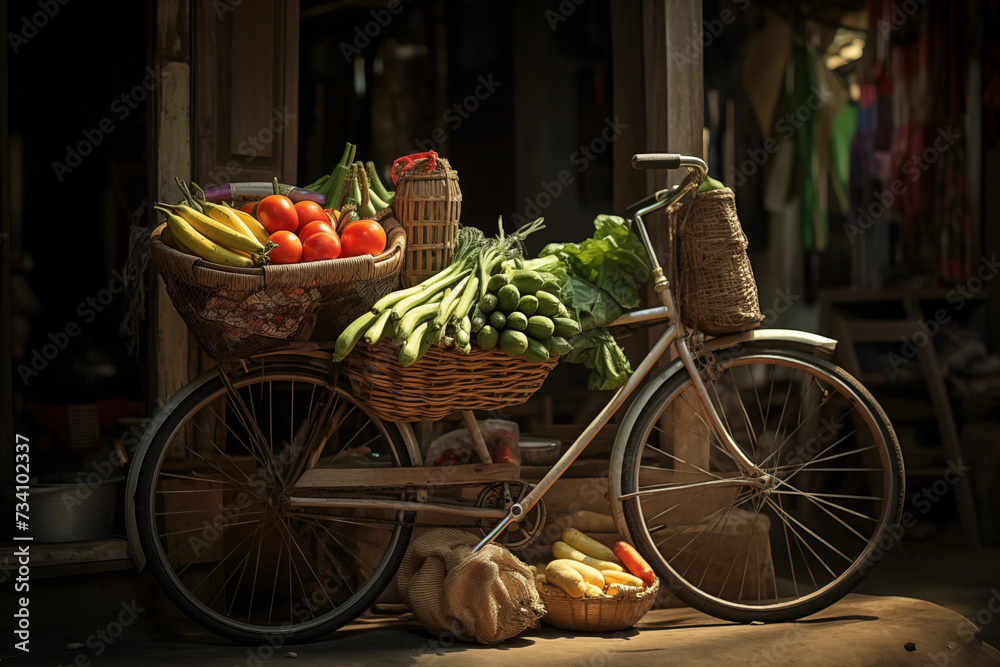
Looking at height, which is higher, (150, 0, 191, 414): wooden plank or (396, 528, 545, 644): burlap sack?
(150, 0, 191, 414): wooden plank

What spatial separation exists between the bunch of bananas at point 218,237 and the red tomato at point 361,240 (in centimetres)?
26

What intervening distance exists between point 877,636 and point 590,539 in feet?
3.67

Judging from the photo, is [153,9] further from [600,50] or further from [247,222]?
[600,50]

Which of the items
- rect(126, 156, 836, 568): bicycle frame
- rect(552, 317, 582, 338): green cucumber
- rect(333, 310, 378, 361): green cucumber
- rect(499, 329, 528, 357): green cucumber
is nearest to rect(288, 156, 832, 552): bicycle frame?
rect(126, 156, 836, 568): bicycle frame

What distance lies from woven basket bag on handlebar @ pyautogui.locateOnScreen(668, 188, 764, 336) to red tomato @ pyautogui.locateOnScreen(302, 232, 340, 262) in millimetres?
1362

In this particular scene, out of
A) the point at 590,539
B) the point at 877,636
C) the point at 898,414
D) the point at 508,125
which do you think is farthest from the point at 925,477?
the point at 508,125

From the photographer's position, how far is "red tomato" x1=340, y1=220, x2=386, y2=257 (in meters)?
2.95

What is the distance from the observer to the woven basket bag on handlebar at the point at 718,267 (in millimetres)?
3314
